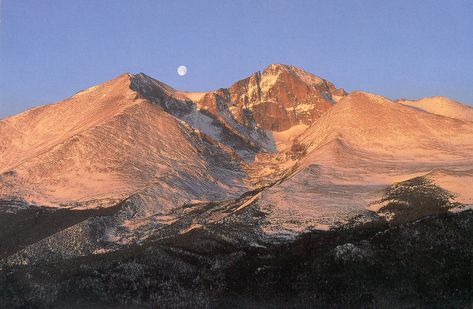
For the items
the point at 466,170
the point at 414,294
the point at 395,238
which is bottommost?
the point at 414,294

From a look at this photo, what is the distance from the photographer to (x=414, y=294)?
11625 centimetres

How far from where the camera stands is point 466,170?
178 metres

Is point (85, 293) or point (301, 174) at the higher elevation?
point (301, 174)

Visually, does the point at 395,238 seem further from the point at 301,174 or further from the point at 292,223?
the point at 301,174

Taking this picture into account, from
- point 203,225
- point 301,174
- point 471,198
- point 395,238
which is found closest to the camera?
point 395,238

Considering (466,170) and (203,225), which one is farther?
(466,170)

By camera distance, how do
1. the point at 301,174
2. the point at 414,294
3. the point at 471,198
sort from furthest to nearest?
the point at 301,174 < the point at 471,198 < the point at 414,294

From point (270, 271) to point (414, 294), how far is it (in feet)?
97.9

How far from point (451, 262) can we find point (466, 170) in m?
61.8

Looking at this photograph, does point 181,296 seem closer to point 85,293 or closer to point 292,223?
point 85,293

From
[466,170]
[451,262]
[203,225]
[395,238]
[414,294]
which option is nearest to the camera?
[414,294]

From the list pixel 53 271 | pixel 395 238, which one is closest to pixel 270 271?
pixel 395 238

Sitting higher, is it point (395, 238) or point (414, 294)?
point (395, 238)

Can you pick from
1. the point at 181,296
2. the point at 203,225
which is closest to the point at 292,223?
the point at 203,225
